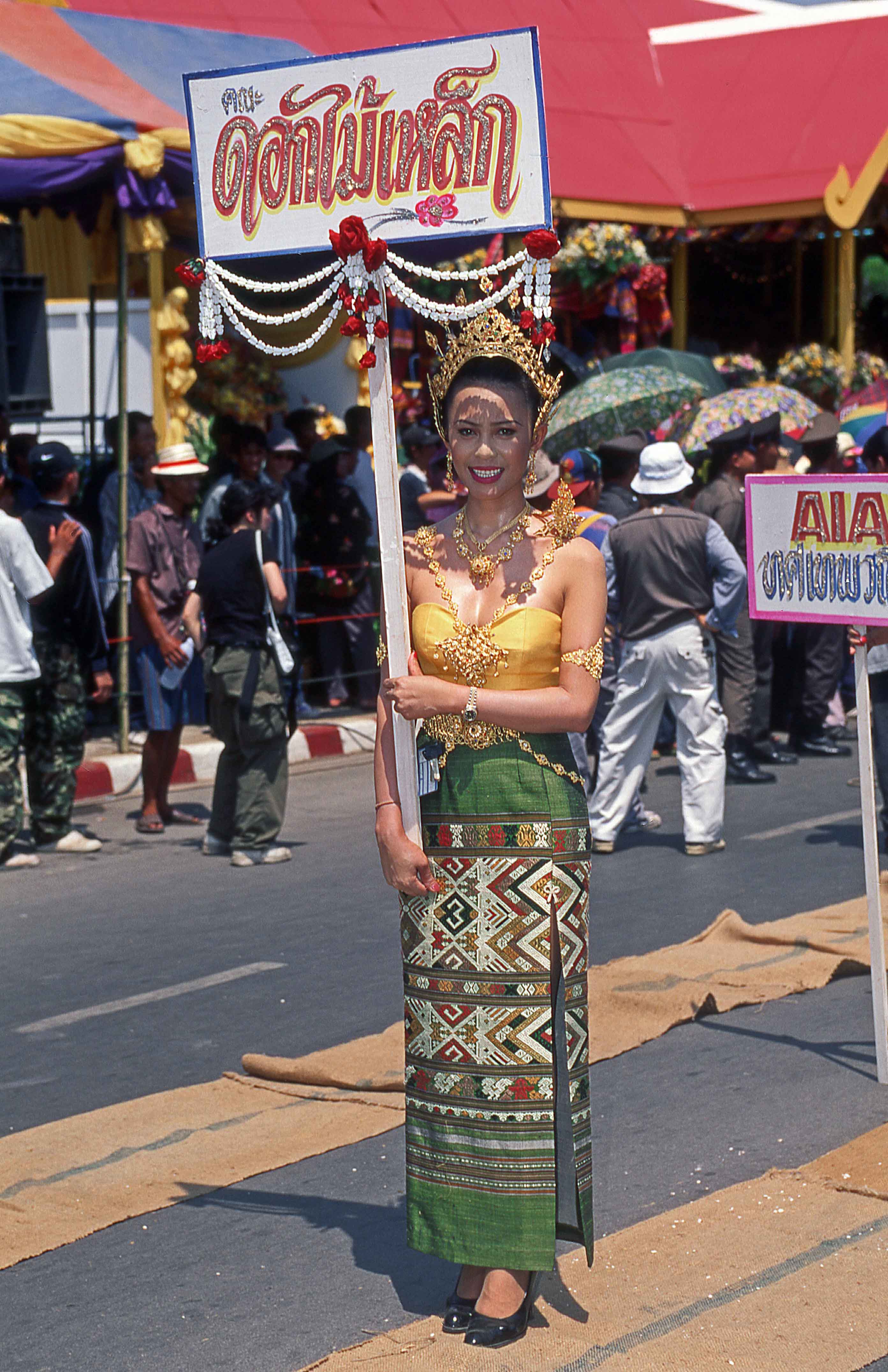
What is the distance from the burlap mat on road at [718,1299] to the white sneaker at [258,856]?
4613 millimetres

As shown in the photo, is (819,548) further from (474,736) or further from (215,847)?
(215,847)

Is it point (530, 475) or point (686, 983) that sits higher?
point (530, 475)

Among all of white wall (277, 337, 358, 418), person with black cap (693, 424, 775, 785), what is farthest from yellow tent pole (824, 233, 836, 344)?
person with black cap (693, 424, 775, 785)

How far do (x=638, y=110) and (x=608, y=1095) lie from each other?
1506 cm

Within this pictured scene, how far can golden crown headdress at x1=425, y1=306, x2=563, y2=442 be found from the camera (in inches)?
147

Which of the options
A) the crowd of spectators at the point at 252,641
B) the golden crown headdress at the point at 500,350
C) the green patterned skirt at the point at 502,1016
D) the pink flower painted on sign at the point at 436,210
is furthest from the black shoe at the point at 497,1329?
the crowd of spectators at the point at 252,641

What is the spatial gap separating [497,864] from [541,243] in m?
1.26

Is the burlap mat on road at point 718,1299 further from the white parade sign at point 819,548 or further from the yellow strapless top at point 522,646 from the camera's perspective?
the white parade sign at point 819,548

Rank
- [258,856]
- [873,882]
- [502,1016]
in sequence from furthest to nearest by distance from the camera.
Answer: [258,856]
[873,882]
[502,1016]

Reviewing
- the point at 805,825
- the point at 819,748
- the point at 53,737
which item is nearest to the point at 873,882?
the point at 805,825

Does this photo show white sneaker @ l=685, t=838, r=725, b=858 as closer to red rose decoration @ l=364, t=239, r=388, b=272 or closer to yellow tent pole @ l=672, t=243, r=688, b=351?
red rose decoration @ l=364, t=239, r=388, b=272

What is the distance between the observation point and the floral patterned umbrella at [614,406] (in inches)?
476

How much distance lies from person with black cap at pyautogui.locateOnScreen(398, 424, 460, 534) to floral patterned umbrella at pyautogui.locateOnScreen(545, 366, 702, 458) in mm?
926

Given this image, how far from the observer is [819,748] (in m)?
11.7
